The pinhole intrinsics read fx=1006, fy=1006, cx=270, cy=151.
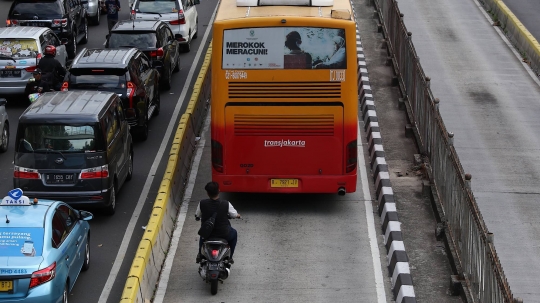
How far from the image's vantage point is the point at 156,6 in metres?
29.9

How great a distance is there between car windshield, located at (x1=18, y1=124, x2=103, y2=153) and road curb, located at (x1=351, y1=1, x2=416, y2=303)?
4776mm

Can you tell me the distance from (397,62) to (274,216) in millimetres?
9070

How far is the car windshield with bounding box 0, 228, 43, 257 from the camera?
462 inches

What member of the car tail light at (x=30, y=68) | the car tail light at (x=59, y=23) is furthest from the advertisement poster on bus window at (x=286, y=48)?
the car tail light at (x=59, y=23)

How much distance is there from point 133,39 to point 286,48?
10.1 metres

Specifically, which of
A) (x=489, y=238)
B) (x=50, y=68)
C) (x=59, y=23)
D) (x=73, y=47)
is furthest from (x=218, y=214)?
(x=73, y=47)

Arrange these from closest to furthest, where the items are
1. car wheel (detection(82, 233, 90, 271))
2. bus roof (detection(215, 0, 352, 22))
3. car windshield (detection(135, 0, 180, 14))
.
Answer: car wheel (detection(82, 233, 90, 271)) → bus roof (detection(215, 0, 352, 22)) → car windshield (detection(135, 0, 180, 14))

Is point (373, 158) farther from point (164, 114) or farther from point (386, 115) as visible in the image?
point (164, 114)

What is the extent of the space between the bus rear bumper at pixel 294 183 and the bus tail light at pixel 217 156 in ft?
0.43

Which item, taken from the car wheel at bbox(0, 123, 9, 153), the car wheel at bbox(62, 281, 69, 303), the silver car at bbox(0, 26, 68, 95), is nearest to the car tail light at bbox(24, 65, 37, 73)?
the silver car at bbox(0, 26, 68, 95)

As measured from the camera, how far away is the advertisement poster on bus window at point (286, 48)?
15672 mm

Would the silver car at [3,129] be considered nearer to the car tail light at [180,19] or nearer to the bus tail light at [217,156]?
the bus tail light at [217,156]

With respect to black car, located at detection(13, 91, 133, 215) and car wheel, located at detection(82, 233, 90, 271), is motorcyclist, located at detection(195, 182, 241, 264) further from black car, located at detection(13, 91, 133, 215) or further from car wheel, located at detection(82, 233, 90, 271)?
black car, located at detection(13, 91, 133, 215)

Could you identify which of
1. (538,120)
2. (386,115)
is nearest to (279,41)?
(386,115)
